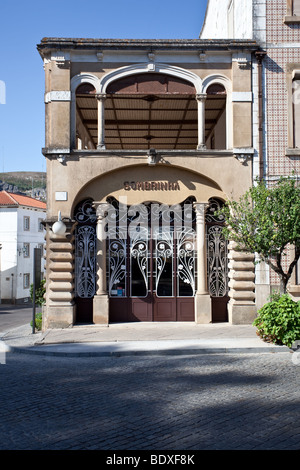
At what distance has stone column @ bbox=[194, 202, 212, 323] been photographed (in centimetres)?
1597

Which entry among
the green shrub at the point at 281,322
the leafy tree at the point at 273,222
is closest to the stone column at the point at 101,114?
the leafy tree at the point at 273,222

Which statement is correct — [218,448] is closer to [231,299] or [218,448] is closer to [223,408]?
[223,408]

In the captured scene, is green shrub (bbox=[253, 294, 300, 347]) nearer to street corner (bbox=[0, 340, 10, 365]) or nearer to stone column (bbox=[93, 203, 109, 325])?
stone column (bbox=[93, 203, 109, 325])

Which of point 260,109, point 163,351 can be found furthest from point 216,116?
point 163,351

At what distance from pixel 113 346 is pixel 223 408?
559cm

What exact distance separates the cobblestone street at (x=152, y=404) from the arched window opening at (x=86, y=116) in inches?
345

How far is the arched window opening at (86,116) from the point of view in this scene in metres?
16.3

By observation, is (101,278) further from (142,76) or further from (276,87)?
(276,87)

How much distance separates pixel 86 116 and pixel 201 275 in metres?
8.06

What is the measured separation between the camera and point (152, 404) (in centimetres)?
761

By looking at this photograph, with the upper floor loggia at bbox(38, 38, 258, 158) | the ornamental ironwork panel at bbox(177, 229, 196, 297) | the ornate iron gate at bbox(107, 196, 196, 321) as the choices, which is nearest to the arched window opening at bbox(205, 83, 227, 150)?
the upper floor loggia at bbox(38, 38, 258, 158)

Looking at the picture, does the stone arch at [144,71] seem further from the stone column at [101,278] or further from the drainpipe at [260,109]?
the stone column at [101,278]
